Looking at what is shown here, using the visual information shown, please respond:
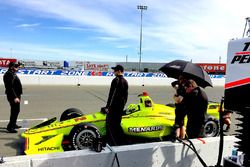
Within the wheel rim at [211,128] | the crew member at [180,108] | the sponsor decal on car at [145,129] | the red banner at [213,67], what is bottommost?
the wheel rim at [211,128]

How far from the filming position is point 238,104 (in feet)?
6.87

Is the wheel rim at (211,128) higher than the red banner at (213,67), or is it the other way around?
the red banner at (213,67)

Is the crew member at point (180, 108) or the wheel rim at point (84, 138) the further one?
the wheel rim at point (84, 138)

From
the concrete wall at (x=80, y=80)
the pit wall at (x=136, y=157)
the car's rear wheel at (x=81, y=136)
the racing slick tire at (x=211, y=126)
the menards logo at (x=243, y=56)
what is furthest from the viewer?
the concrete wall at (x=80, y=80)

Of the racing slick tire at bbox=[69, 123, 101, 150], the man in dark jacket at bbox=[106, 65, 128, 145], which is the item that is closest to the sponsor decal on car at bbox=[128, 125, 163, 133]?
the man in dark jacket at bbox=[106, 65, 128, 145]

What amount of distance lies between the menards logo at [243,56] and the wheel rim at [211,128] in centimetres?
393

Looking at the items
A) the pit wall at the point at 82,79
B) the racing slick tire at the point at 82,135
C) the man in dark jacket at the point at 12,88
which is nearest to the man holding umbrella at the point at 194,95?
the racing slick tire at the point at 82,135

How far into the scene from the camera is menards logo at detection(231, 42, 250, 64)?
6.67 feet

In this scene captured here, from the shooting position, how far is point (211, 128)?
5.85 m

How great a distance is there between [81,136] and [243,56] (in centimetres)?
330

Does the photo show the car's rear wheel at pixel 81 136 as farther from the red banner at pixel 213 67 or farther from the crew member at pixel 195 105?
the red banner at pixel 213 67

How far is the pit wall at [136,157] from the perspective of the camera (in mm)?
2510

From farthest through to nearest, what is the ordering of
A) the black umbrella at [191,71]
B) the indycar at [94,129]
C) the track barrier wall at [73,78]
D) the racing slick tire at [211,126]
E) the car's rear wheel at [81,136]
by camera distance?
the track barrier wall at [73,78], the racing slick tire at [211,126], the car's rear wheel at [81,136], the indycar at [94,129], the black umbrella at [191,71]

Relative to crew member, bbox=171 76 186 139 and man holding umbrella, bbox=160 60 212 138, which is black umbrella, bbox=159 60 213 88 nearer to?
man holding umbrella, bbox=160 60 212 138
